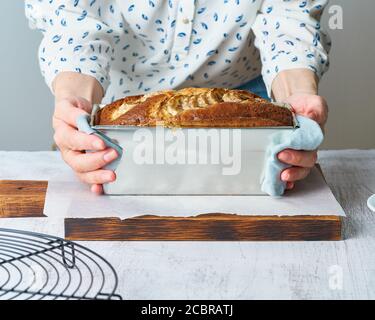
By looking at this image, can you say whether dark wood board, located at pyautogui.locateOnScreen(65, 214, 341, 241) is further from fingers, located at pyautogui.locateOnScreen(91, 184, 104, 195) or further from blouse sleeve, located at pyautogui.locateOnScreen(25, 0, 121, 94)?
blouse sleeve, located at pyautogui.locateOnScreen(25, 0, 121, 94)

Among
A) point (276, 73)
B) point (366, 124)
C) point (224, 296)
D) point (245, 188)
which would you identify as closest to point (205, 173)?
point (245, 188)

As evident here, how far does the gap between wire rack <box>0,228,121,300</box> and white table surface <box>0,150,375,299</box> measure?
3 cm

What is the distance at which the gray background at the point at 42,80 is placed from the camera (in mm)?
2258

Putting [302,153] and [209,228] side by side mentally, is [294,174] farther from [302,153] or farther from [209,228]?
[209,228]

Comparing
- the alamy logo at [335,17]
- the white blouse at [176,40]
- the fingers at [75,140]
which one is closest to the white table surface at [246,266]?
the fingers at [75,140]

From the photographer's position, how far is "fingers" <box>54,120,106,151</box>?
1.06 meters

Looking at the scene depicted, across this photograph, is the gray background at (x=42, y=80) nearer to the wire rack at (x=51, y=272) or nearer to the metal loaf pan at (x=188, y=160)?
the metal loaf pan at (x=188, y=160)

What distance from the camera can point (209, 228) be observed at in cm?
102

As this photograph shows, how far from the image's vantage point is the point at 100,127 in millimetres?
1054

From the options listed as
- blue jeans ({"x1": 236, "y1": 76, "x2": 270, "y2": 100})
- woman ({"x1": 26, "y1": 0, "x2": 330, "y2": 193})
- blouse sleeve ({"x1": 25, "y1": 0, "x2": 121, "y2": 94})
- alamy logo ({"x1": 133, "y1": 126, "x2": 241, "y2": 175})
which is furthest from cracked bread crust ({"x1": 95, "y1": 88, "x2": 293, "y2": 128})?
blue jeans ({"x1": 236, "y1": 76, "x2": 270, "y2": 100})

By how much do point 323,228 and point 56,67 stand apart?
0.62 m

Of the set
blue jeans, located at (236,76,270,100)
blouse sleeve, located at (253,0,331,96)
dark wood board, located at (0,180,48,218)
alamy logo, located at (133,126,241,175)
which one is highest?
alamy logo, located at (133,126,241,175)

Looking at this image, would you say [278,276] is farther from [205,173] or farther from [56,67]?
[56,67]

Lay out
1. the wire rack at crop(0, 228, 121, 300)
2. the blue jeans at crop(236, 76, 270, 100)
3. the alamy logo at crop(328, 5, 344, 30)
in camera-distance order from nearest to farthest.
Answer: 1. the wire rack at crop(0, 228, 121, 300)
2. the blue jeans at crop(236, 76, 270, 100)
3. the alamy logo at crop(328, 5, 344, 30)
